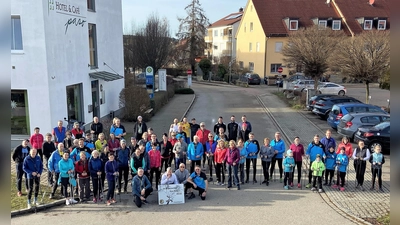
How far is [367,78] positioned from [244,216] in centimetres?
1746

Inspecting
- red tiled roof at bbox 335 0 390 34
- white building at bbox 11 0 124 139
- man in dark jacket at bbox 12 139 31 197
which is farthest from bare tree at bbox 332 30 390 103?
red tiled roof at bbox 335 0 390 34

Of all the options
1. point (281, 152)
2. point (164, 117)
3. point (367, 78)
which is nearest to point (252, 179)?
point (281, 152)

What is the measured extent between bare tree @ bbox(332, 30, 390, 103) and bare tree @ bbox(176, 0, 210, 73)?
36.8 m

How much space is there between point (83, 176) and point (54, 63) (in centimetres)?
712

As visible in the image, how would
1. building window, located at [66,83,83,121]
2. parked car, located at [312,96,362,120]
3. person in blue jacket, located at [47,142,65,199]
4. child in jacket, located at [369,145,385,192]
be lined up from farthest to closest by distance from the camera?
parked car, located at [312,96,362,120] → building window, located at [66,83,83,121] → child in jacket, located at [369,145,385,192] → person in blue jacket, located at [47,142,65,199]

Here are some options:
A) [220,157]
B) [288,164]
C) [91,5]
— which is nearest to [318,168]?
[288,164]

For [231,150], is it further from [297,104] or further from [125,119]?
[297,104]

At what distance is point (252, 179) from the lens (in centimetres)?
1240

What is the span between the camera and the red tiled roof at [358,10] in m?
48.1

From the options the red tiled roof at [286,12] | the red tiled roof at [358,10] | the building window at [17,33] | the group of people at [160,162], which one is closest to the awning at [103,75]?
the building window at [17,33]

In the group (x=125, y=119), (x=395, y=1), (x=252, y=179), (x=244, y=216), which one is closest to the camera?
(x=395, y=1)

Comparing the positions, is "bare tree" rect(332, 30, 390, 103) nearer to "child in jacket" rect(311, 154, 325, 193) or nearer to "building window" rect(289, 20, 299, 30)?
"child in jacket" rect(311, 154, 325, 193)

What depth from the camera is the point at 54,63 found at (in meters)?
15.5

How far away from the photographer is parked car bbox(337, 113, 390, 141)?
16500 mm
